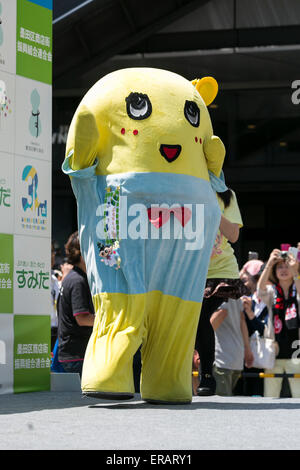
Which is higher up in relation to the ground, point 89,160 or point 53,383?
point 89,160

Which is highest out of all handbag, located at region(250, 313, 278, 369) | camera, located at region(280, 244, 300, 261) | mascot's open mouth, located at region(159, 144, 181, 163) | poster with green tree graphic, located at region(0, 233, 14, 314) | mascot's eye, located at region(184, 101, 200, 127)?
mascot's eye, located at region(184, 101, 200, 127)

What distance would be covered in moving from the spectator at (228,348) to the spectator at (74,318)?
124 cm

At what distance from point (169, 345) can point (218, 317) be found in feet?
7.48

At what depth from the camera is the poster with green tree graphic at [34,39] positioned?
604 centimetres

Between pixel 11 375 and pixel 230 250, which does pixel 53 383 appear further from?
pixel 230 250

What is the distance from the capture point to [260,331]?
25.7 feet

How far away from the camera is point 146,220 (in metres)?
4.76

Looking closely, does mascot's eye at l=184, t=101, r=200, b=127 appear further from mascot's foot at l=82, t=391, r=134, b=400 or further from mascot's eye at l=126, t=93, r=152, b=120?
mascot's foot at l=82, t=391, r=134, b=400

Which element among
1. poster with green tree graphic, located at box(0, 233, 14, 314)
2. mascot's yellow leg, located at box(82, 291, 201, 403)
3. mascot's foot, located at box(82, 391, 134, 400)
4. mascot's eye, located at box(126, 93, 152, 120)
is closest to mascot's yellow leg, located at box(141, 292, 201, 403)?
mascot's yellow leg, located at box(82, 291, 201, 403)

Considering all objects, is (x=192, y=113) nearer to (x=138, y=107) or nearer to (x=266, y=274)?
(x=138, y=107)

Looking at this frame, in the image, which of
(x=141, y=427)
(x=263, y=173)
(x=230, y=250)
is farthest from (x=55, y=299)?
(x=263, y=173)

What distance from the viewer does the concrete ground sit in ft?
11.0

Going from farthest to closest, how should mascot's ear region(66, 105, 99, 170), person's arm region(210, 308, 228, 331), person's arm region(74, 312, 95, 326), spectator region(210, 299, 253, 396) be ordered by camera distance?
spectator region(210, 299, 253, 396) < person's arm region(210, 308, 228, 331) < person's arm region(74, 312, 95, 326) < mascot's ear region(66, 105, 99, 170)

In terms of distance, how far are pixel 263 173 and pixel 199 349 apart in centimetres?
868
